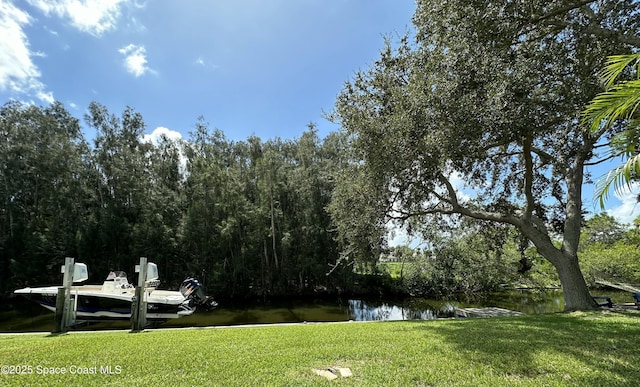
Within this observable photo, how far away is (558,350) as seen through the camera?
4.21 m

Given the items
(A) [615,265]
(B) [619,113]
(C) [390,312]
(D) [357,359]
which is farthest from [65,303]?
(A) [615,265]

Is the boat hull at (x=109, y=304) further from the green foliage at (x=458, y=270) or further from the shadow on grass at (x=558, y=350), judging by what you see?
the green foliage at (x=458, y=270)

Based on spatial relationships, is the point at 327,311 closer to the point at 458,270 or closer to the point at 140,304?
the point at 458,270

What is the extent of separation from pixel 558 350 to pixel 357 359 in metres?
2.77

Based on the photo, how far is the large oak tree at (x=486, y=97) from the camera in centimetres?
632

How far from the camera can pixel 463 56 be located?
273 inches

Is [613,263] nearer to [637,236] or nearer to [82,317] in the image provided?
[637,236]

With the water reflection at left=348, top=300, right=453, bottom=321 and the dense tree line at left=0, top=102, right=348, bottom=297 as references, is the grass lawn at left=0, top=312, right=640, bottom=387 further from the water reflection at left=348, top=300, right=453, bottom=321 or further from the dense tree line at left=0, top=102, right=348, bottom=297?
the dense tree line at left=0, top=102, right=348, bottom=297

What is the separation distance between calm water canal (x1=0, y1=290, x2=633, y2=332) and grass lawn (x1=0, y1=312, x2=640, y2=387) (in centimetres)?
869

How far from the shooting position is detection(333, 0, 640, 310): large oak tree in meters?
6.32

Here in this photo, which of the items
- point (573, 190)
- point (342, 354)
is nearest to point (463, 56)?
point (573, 190)

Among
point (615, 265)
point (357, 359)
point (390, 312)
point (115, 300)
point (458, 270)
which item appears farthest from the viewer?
point (458, 270)

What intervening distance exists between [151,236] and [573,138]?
22.3 m

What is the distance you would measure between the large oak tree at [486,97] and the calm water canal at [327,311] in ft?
24.5
